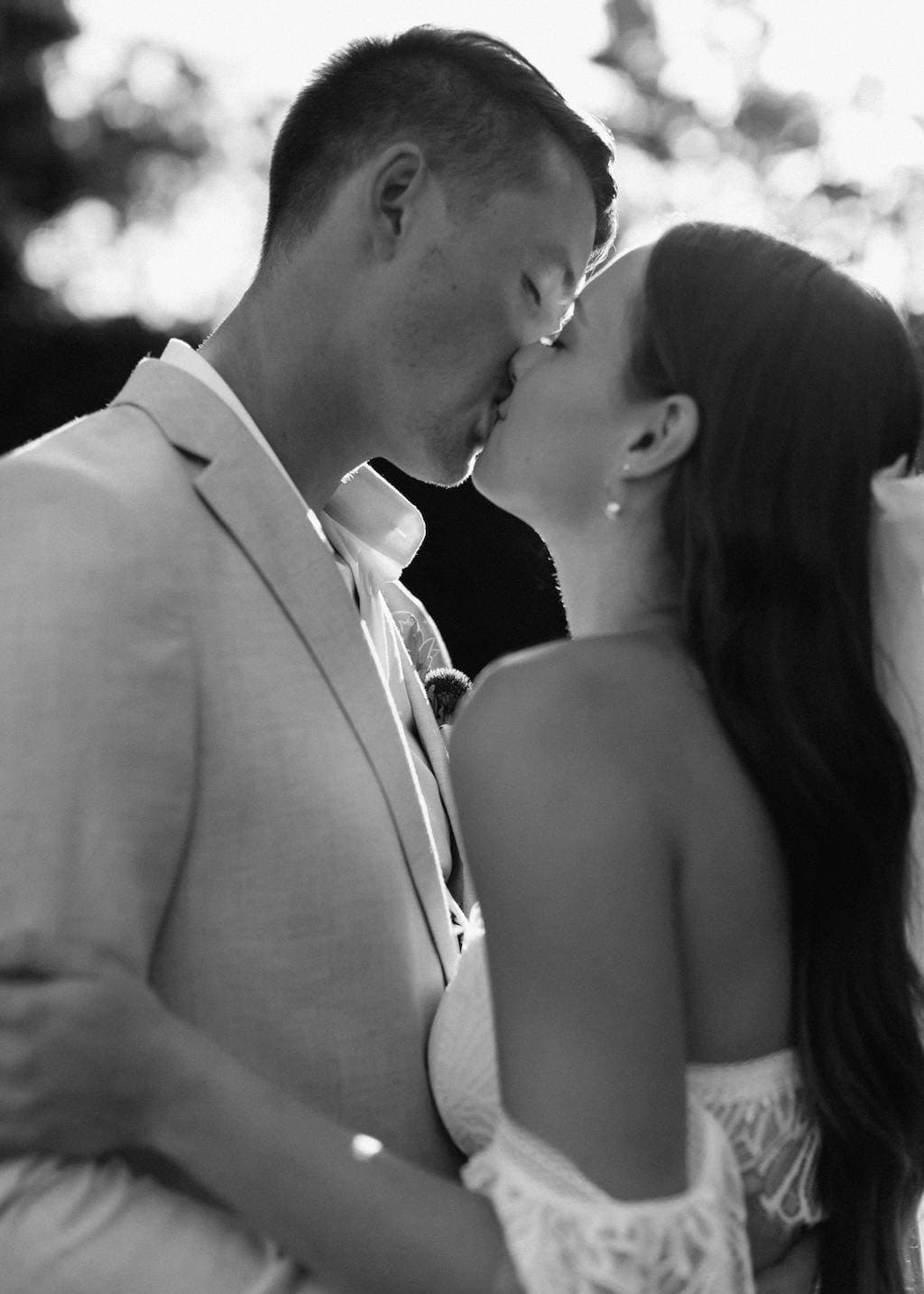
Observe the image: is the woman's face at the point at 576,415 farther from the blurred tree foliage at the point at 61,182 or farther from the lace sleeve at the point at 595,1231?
the blurred tree foliage at the point at 61,182

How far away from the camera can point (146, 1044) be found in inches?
78.9

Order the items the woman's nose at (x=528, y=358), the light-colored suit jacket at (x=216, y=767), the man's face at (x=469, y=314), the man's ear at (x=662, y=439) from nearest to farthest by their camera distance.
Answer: the light-colored suit jacket at (x=216, y=767), the man's ear at (x=662, y=439), the woman's nose at (x=528, y=358), the man's face at (x=469, y=314)

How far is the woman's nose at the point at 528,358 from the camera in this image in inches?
106

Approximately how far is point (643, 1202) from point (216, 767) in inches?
31.7

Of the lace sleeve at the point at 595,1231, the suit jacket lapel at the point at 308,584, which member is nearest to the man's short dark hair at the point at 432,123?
the suit jacket lapel at the point at 308,584

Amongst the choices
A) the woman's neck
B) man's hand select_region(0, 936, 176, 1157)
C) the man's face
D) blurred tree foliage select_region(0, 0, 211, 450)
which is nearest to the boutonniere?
the man's face

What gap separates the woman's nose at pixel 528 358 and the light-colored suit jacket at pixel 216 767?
1.56 feet

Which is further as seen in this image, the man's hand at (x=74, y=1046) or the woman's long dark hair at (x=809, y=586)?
the woman's long dark hair at (x=809, y=586)

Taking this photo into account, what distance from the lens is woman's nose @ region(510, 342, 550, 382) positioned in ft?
8.83

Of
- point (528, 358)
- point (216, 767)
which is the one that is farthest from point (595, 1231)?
point (528, 358)

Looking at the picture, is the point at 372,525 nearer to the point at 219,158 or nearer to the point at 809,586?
the point at 809,586

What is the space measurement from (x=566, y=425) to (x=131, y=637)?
0.79 meters

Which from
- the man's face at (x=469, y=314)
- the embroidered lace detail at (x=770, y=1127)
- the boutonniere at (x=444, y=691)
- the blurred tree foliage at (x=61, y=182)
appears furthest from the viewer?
the blurred tree foliage at (x=61, y=182)

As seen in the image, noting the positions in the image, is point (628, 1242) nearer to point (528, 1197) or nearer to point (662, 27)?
point (528, 1197)
